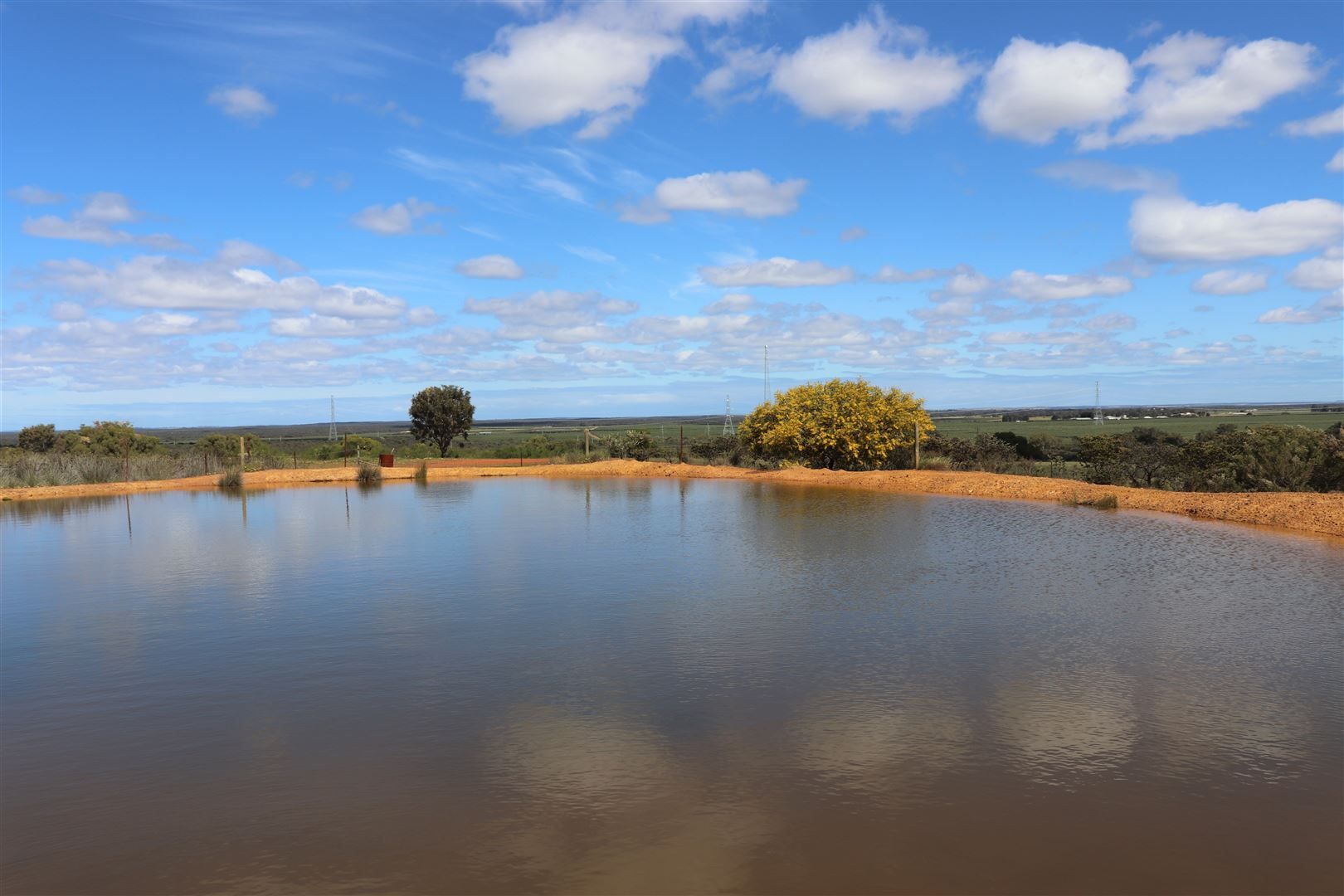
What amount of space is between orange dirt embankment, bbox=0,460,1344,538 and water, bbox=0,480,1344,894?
4.84 metres

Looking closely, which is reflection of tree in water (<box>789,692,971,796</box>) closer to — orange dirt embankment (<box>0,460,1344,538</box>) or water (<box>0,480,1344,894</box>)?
water (<box>0,480,1344,894</box>)

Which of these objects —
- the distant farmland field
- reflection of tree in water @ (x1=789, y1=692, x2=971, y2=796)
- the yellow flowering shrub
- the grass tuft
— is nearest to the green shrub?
the yellow flowering shrub

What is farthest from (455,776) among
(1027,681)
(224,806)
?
(1027,681)

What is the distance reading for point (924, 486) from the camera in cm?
2434

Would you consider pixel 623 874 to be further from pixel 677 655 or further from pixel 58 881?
pixel 677 655

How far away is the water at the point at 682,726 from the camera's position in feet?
16.3

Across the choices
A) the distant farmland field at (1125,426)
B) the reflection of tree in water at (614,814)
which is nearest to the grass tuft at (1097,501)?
the reflection of tree in water at (614,814)

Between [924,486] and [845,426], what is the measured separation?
5.85m

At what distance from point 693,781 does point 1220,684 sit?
488 cm

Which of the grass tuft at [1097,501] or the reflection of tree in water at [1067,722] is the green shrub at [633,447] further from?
the reflection of tree in water at [1067,722]

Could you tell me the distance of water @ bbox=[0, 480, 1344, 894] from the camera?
497cm

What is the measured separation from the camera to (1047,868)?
4.82 m

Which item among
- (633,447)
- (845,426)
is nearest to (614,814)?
(845,426)

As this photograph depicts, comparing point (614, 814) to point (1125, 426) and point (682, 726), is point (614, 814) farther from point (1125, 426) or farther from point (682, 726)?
point (1125, 426)
